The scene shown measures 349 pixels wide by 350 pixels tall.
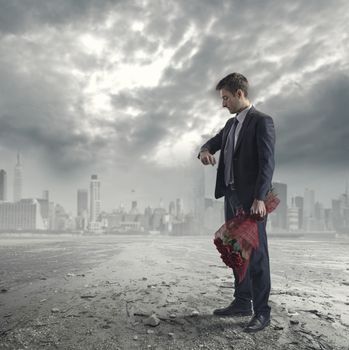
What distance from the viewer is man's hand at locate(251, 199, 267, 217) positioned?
3574 mm

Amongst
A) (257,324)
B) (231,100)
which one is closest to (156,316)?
(257,324)

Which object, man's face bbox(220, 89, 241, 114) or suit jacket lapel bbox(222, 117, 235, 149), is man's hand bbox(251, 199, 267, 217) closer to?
suit jacket lapel bbox(222, 117, 235, 149)

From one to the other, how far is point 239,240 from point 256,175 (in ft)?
2.54

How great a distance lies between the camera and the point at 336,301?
5008 millimetres

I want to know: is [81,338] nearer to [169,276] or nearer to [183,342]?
[183,342]

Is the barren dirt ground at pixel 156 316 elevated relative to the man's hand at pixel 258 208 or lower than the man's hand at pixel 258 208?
lower

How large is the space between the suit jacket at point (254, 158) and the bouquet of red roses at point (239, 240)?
0.25m

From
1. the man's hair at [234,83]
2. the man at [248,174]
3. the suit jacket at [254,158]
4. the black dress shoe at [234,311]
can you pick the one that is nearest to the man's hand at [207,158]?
the man at [248,174]

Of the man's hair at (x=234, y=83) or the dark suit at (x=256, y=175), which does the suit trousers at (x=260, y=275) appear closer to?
the dark suit at (x=256, y=175)

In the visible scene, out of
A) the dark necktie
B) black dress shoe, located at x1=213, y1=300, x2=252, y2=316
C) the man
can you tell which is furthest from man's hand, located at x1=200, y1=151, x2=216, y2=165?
black dress shoe, located at x1=213, y1=300, x2=252, y2=316

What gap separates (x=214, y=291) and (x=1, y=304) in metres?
3.00

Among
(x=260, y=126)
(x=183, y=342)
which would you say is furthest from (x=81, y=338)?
(x=260, y=126)

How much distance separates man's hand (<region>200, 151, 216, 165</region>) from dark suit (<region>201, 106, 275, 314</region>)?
39cm

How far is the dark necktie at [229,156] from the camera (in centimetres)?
403
